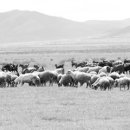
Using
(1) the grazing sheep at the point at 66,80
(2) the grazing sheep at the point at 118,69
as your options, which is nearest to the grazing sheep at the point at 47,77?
(1) the grazing sheep at the point at 66,80

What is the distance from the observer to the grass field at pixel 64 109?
12.1 meters

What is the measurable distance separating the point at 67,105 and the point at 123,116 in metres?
2.92

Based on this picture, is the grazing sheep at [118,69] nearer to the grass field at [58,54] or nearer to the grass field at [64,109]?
the grass field at [64,109]

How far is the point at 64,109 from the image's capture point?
1466 centimetres

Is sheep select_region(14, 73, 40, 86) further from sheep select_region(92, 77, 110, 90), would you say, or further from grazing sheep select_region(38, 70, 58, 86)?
sheep select_region(92, 77, 110, 90)

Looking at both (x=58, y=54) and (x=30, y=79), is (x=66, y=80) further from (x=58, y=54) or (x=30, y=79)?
(x=58, y=54)

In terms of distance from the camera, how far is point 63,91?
1986 centimetres

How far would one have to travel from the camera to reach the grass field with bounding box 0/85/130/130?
12.1m

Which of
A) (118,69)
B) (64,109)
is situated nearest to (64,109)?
(64,109)

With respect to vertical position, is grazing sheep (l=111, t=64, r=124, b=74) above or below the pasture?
above

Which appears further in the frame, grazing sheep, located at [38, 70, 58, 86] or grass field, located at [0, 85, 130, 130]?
grazing sheep, located at [38, 70, 58, 86]

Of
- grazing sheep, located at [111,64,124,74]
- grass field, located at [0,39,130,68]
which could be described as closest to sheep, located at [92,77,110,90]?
grazing sheep, located at [111,64,124,74]

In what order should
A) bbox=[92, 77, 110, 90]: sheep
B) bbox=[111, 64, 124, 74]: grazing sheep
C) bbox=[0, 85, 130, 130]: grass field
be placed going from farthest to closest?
bbox=[111, 64, 124, 74]: grazing sheep
bbox=[92, 77, 110, 90]: sheep
bbox=[0, 85, 130, 130]: grass field

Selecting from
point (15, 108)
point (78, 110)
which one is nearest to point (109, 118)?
point (78, 110)
